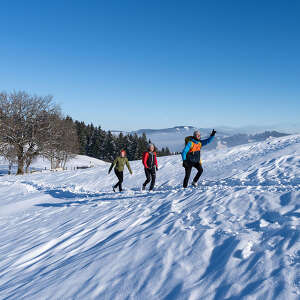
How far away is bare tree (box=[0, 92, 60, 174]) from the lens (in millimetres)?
26344

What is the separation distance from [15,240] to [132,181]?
27.4ft

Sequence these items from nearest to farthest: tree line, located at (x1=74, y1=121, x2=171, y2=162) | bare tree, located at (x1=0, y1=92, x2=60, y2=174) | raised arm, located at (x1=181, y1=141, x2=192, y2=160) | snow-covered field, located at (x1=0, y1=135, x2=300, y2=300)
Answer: snow-covered field, located at (x1=0, y1=135, x2=300, y2=300), raised arm, located at (x1=181, y1=141, x2=192, y2=160), bare tree, located at (x1=0, y1=92, x2=60, y2=174), tree line, located at (x1=74, y1=121, x2=171, y2=162)

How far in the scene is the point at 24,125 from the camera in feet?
89.1

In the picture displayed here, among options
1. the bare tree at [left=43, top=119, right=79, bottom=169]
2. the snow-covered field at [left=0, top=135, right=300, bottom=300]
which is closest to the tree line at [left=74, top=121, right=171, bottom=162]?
the bare tree at [left=43, top=119, right=79, bottom=169]

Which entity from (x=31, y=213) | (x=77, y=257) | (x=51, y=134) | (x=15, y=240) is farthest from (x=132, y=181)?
(x=51, y=134)

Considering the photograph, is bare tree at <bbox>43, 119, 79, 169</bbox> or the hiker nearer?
the hiker

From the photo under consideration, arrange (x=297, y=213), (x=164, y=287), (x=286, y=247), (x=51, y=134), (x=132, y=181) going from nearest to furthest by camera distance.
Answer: (x=164, y=287), (x=286, y=247), (x=297, y=213), (x=132, y=181), (x=51, y=134)

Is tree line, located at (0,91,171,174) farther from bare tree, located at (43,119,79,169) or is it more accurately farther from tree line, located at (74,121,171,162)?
tree line, located at (74,121,171,162)

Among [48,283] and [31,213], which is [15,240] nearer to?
[31,213]

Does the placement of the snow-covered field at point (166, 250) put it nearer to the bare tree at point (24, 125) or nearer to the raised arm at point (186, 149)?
the raised arm at point (186, 149)

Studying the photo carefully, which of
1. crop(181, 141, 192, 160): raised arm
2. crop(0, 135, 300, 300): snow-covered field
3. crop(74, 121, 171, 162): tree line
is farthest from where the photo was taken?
crop(74, 121, 171, 162): tree line

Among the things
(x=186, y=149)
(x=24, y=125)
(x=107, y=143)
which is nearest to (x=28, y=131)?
(x=24, y=125)

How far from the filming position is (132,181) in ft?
46.3

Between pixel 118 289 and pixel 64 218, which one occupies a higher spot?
pixel 118 289
